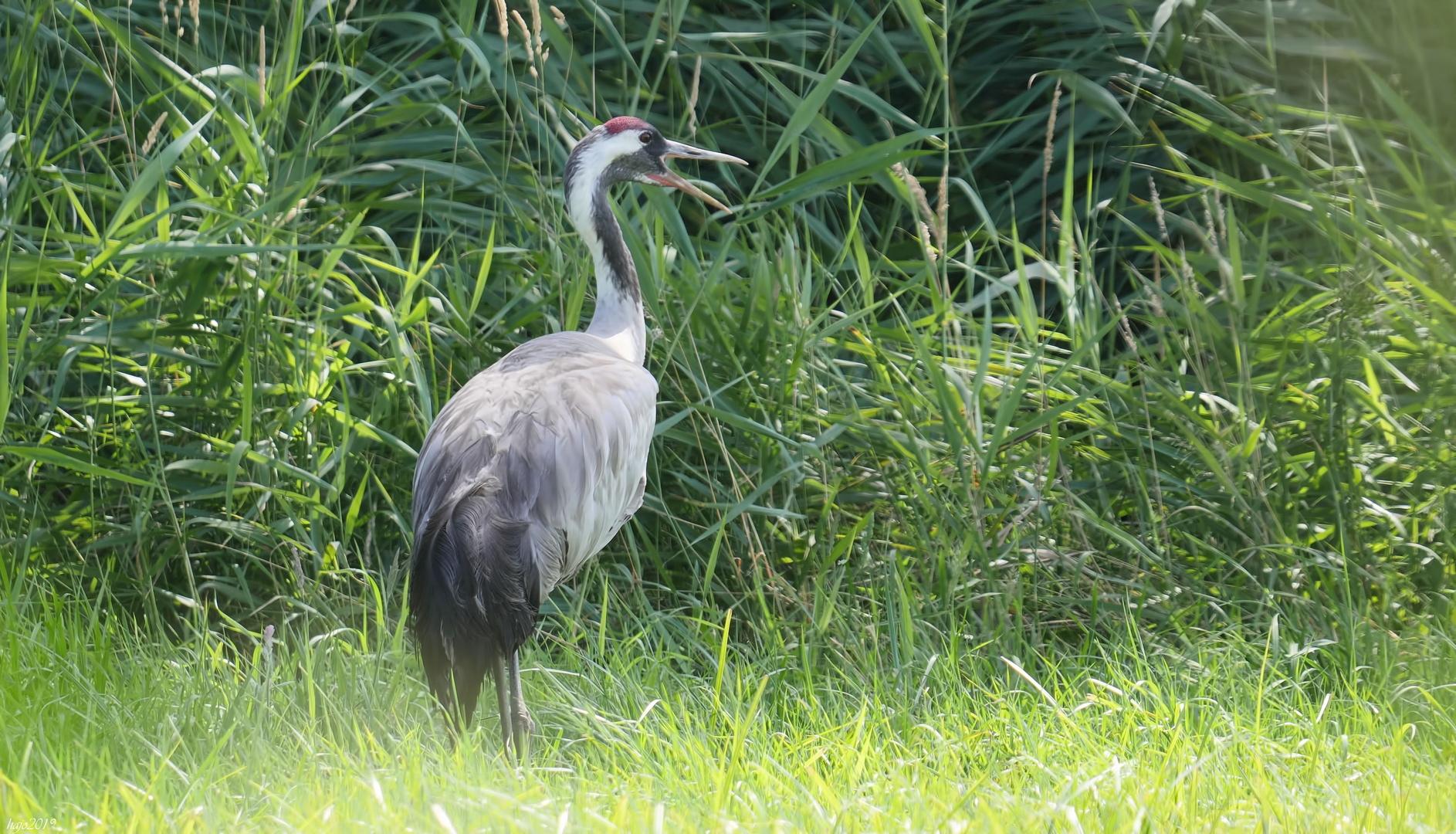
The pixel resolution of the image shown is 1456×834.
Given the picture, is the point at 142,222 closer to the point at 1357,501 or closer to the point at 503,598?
the point at 503,598

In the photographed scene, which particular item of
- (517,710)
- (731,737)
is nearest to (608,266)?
(517,710)

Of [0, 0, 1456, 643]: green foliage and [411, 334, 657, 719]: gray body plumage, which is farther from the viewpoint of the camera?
[0, 0, 1456, 643]: green foliage

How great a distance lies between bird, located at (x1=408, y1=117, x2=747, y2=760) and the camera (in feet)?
9.52

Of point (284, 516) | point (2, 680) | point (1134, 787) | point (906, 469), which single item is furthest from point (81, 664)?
point (1134, 787)

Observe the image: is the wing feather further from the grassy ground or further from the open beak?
the open beak

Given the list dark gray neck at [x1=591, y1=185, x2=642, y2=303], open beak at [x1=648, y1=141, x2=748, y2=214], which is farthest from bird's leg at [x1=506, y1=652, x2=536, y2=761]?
open beak at [x1=648, y1=141, x2=748, y2=214]

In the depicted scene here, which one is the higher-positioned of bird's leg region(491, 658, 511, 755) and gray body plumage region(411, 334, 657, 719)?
gray body plumage region(411, 334, 657, 719)

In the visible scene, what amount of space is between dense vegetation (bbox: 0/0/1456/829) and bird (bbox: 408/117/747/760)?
0.60 feet

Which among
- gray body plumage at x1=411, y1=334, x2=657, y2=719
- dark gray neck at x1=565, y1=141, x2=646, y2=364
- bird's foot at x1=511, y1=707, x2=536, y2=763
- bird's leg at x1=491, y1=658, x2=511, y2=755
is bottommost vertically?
bird's foot at x1=511, y1=707, x2=536, y2=763

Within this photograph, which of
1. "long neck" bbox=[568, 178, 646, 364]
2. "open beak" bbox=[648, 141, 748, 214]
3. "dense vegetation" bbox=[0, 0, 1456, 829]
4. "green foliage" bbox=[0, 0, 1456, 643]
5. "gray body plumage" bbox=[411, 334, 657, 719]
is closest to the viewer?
"gray body plumage" bbox=[411, 334, 657, 719]

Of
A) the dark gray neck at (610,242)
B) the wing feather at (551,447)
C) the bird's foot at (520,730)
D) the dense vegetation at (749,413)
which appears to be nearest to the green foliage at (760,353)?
the dense vegetation at (749,413)

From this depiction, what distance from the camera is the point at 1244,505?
3445mm

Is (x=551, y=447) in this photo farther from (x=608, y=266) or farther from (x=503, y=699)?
(x=608, y=266)

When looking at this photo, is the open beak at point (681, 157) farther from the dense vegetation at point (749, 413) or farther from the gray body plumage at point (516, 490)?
the gray body plumage at point (516, 490)
